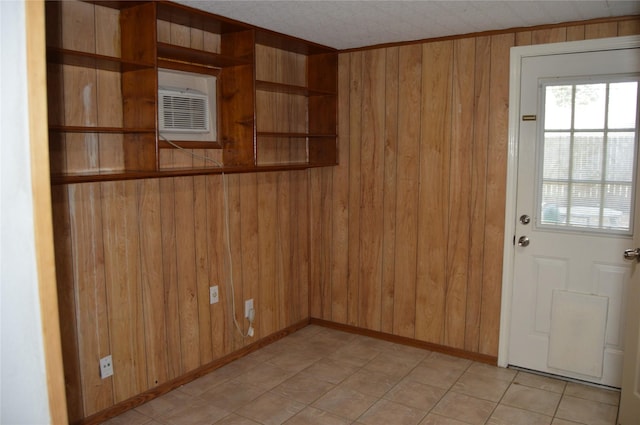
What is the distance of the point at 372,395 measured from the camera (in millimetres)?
3178

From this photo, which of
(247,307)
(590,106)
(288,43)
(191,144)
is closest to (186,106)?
(191,144)

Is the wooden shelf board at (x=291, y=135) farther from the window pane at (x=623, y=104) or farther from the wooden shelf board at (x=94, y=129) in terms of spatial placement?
the window pane at (x=623, y=104)

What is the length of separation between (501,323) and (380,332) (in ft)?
3.14

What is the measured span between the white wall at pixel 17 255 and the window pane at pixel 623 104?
308 cm

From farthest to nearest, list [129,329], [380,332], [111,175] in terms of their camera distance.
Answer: [380,332] < [129,329] < [111,175]

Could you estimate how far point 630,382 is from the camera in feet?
8.57

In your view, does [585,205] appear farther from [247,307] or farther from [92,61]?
[92,61]

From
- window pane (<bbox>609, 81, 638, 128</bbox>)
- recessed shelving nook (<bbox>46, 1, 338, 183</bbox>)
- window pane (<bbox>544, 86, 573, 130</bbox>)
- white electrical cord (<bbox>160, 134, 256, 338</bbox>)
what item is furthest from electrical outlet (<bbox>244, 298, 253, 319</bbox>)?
window pane (<bbox>609, 81, 638, 128</bbox>)

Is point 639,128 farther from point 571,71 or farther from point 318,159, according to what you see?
point 318,159

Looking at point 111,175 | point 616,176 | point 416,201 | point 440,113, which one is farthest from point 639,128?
point 111,175

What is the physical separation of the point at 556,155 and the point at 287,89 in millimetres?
1841

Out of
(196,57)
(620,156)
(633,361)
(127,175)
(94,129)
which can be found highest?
(196,57)

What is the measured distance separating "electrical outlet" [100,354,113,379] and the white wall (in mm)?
1694

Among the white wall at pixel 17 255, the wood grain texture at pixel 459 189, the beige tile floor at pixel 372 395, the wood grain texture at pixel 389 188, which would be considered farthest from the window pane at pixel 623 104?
the white wall at pixel 17 255
